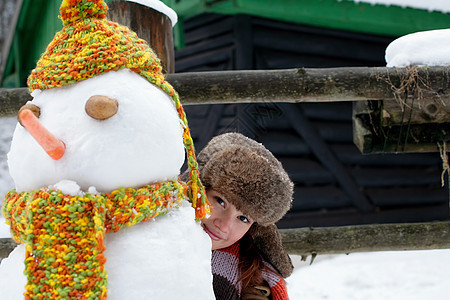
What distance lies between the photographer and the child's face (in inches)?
51.4

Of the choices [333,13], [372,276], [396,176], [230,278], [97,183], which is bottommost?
[372,276]

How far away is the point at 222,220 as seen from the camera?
4.29 ft

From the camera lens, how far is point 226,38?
4137 millimetres

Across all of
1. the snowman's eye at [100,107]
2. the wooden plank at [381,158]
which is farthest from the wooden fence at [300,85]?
the wooden plank at [381,158]

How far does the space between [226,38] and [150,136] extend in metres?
3.44

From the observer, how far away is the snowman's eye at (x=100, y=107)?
79 centimetres

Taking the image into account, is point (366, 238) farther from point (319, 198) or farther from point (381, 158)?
point (381, 158)

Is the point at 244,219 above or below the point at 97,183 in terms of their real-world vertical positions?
below

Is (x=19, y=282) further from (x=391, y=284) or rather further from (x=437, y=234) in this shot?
(x=391, y=284)

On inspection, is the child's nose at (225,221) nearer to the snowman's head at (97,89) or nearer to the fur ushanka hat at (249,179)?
the fur ushanka hat at (249,179)

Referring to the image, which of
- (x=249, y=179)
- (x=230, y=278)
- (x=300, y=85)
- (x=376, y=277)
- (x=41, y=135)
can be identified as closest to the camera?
(x=41, y=135)

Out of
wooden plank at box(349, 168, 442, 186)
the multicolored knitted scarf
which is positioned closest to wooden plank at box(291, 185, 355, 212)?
wooden plank at box(349, 168, 442, 186)

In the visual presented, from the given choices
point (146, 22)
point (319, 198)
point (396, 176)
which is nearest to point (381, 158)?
point (396, 176)

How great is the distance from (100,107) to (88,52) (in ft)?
0.41
